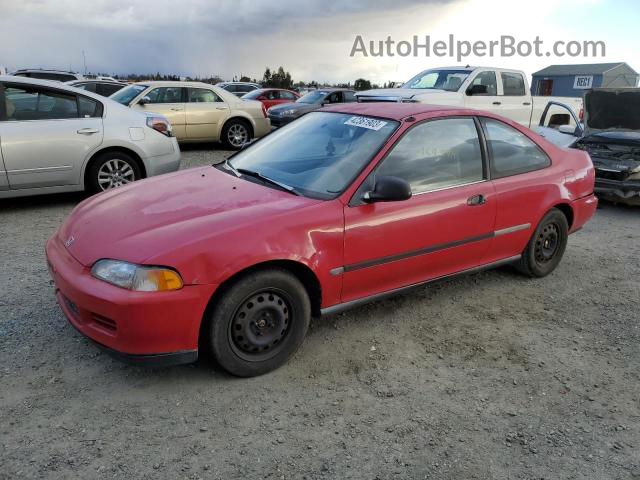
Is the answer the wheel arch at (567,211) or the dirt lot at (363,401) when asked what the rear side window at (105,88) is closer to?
the dirt lot at (363,401)

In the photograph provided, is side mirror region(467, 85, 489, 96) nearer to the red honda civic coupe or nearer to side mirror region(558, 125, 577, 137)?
side mirror region(558, 125, 577, 137)

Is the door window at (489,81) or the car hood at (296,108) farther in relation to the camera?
the car hood at (296,108)

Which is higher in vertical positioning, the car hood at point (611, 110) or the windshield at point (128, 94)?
the windshield at point (128, 94)

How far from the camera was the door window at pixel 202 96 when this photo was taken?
447 inches

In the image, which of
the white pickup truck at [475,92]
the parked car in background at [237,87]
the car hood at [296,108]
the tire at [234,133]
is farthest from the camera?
the parked car in background at [237,87]

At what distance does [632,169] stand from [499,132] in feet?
14.0

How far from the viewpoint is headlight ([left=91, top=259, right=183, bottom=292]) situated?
2.65 metres

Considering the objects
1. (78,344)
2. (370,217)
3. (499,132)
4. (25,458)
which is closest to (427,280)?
(370,217)

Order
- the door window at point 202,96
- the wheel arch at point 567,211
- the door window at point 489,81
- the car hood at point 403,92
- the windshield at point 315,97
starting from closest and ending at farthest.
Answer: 1. the wheel arch at point 567,211
2. the car hood at point 403,92
3. the door window at point 489,81
4. the door window at point 202,96
5. the windshield at point 315,97

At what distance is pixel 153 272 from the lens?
8.71 ft

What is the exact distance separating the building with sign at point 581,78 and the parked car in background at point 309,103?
2895 centimetres

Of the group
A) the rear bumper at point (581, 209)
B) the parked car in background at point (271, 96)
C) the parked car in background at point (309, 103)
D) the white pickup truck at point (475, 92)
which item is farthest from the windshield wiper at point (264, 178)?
the parked car in background at point (271, 96)

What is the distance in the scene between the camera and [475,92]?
10547mm

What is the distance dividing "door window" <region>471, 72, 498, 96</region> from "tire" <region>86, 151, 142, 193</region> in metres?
7.15
